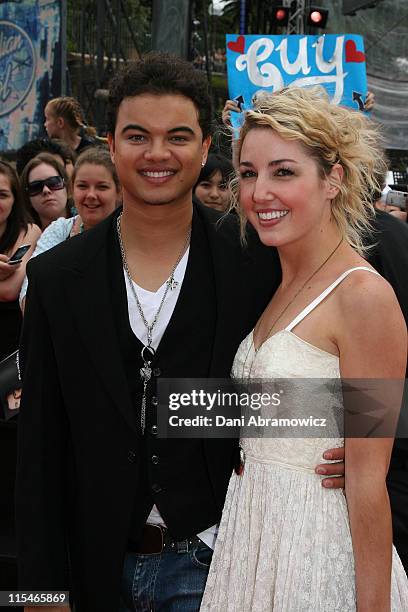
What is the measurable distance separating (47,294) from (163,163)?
50cm

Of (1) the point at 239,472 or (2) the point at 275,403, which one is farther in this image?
(1) the point at 239,472

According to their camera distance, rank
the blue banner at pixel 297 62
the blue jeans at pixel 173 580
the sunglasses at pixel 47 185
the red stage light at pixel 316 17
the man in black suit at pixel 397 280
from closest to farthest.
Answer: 1. the blue jeans at pixel 173 580
2. the man in black suit at pixel 397 280
3. the sunglasses at pixel 47 185
4. the blue banner at pixel 297 62
5. the red stage light at pixel 316 17

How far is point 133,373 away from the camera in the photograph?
218 centimetres

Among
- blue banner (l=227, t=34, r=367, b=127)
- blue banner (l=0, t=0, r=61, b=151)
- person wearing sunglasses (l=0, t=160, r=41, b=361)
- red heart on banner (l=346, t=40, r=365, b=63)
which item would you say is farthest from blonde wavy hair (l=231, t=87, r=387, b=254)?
blue banner (l=0, t=0, r=61, b=151)

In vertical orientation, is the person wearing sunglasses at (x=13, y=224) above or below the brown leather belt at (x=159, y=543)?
above

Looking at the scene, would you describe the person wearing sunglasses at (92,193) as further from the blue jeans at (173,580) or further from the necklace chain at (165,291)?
the blue jeans at (173,580)

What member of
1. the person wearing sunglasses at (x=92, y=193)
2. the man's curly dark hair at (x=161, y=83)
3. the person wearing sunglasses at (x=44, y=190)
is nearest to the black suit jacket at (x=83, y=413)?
the man's curly dark hair at (x=161, y=83)

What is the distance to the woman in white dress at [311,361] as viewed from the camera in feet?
6.10

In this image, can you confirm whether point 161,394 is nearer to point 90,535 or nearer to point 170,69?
point 90,535

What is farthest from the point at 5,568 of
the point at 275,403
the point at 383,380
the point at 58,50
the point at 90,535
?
the point at 58,50

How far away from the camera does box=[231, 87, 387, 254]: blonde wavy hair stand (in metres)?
2.02

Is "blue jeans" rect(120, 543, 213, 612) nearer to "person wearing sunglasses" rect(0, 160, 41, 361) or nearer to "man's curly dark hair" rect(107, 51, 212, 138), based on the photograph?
"man's curly dark hair" rect(107, 51, 212, 138)

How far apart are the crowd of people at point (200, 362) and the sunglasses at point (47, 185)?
247cm

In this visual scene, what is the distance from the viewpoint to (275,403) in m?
2.01
